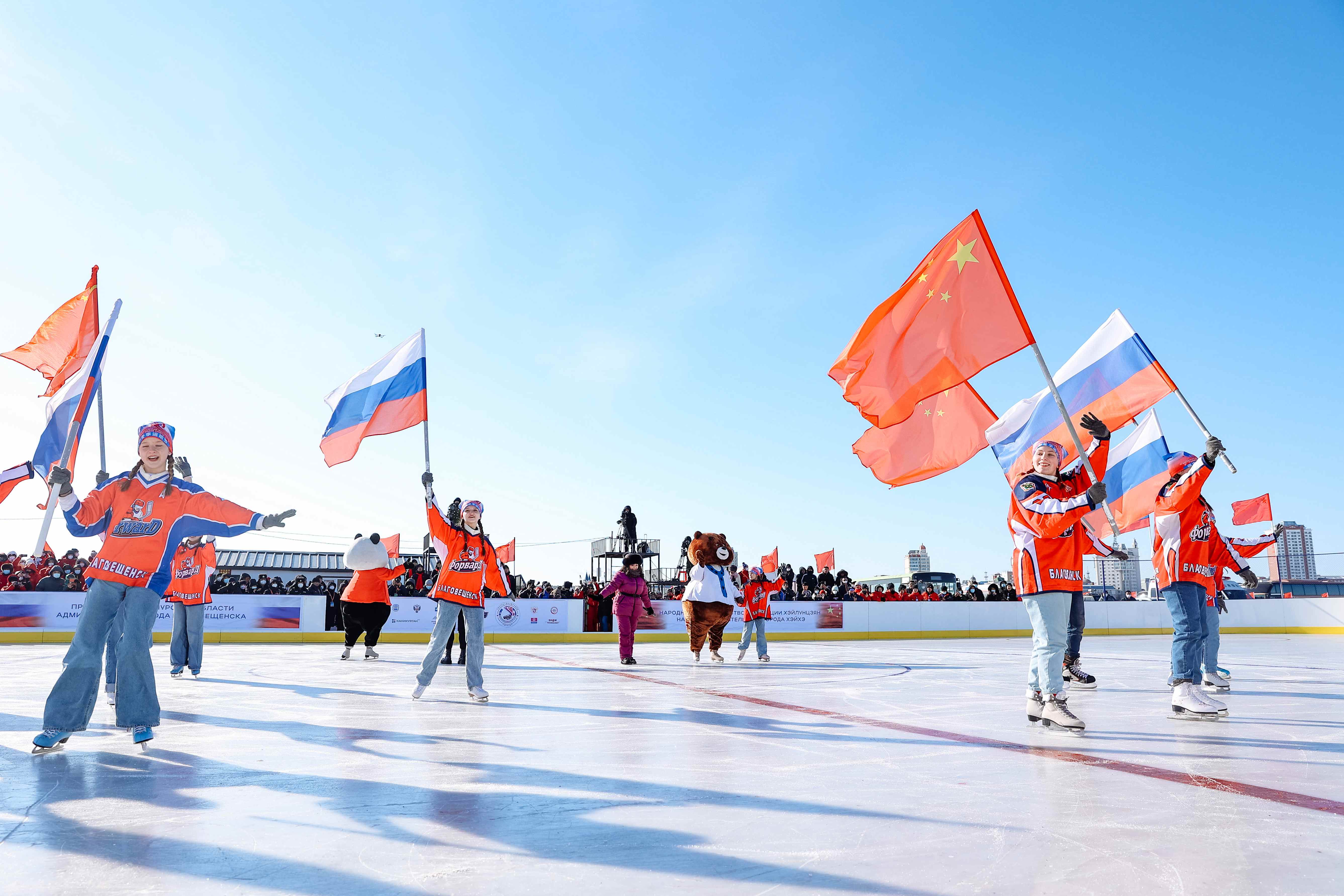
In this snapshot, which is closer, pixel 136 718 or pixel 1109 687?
pixel 136 718

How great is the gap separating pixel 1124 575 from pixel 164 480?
170 feet

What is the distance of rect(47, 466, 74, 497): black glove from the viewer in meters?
5.35

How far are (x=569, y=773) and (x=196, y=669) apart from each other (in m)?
8.10

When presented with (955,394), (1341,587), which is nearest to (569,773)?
(955,394)

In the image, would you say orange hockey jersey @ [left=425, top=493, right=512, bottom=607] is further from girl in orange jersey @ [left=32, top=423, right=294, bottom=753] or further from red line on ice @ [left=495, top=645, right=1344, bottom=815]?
red line on ice @ [left=495, top=645, right=1344, bottom=815]

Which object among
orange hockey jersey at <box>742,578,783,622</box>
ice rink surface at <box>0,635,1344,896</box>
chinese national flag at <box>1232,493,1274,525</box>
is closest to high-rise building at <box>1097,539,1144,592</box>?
chinese national flag at <box>1232,493,1274,525</box>

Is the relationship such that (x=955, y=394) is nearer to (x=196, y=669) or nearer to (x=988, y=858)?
(x=988, y=858)

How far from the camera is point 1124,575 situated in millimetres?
48906

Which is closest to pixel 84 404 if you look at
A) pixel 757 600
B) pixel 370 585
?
pixel 370 585

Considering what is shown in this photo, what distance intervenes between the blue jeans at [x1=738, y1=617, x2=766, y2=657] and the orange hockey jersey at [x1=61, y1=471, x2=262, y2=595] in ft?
32.8

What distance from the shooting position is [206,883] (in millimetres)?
2613

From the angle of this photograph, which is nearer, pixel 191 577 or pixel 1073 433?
pixel 1073 433

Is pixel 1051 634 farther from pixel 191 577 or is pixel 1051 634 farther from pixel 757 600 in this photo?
pixel 757 600

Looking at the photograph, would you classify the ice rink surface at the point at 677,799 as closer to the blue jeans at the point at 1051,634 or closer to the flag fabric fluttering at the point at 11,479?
the blue jeans at the point at 1051,634
